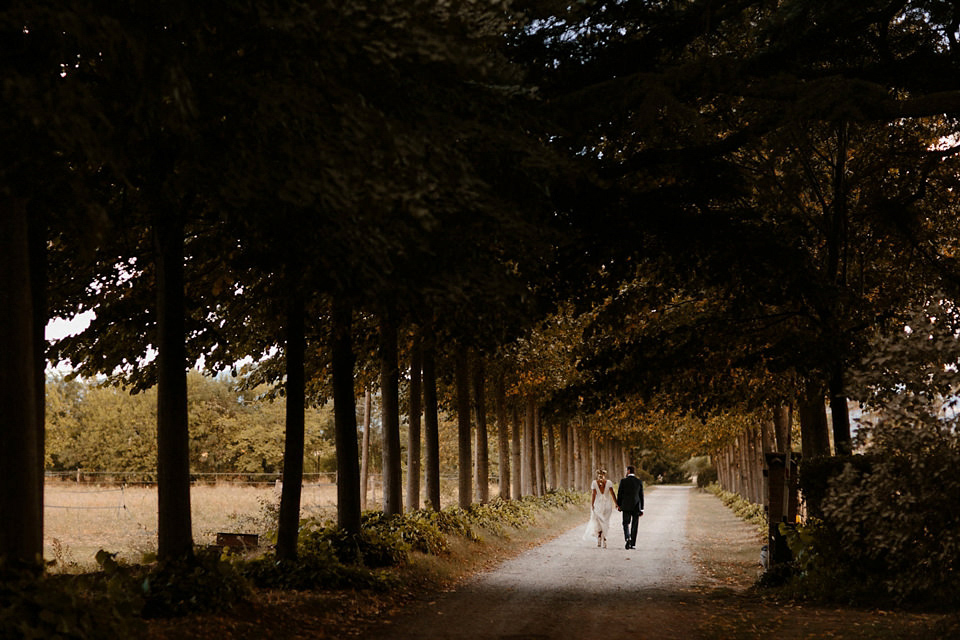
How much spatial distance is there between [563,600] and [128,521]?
63.9 feet

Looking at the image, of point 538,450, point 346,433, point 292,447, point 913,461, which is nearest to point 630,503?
point 346,433

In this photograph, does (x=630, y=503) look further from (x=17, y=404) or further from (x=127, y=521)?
(x=17, y=404)

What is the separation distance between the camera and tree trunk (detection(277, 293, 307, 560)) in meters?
11.6

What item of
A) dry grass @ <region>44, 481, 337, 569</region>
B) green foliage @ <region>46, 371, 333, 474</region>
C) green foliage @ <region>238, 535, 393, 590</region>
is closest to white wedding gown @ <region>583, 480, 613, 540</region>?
dry grass @ <region>44, 481, 337, 569</region>

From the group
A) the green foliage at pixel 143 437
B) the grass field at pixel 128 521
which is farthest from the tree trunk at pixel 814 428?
the green foliage at pixel 143 437

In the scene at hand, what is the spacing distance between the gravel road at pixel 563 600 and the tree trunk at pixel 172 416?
2405mm

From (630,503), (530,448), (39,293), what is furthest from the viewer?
(530,448)

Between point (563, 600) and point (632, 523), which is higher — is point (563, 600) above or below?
above

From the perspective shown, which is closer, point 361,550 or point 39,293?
point 39,293

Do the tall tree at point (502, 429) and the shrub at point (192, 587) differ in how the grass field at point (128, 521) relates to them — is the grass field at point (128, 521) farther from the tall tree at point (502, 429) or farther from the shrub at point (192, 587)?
the shrub at point (192, 587)

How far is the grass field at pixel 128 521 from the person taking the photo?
19.1m

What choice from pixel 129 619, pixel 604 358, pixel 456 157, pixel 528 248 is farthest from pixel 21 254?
pixel 604 358

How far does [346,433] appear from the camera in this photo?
13211 mm

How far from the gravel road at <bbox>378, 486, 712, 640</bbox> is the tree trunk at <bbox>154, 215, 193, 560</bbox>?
94.7 inches
